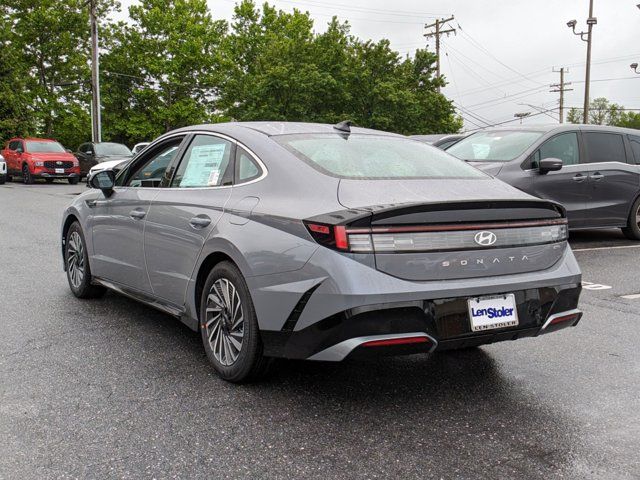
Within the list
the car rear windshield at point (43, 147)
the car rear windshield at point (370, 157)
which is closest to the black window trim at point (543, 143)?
the car rear windshield at point (370, 157)

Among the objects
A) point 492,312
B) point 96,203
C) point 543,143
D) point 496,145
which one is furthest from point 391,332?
point 496,145

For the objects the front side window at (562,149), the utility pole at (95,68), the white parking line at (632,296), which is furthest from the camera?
the utility pole at (95,68)

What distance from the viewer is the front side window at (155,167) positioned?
4.61 m

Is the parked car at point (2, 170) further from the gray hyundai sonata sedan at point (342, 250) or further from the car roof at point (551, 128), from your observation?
the gray hyundai sonata sedan at point (342, 250)

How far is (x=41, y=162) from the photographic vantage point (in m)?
24.4

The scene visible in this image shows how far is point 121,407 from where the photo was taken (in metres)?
3.28

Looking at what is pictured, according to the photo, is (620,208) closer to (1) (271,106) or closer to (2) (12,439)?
(2) (12,439)

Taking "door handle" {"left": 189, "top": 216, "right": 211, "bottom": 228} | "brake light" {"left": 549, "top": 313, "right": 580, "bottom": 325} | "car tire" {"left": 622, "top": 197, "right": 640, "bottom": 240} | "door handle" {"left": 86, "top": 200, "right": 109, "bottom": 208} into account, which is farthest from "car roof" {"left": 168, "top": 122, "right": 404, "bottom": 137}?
"car tire" {"left": 622, "top": 197, "right": 640, "bottom": 240}

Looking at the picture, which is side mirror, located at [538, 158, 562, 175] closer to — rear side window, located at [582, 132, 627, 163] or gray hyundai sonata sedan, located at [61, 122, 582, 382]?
rear side window, located at [582, 132, 627, 163]

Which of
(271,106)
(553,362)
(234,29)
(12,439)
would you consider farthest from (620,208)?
(234,29)

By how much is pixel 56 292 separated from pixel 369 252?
3.98 m

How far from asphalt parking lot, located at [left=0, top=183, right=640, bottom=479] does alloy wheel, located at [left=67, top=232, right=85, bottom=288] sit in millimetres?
652

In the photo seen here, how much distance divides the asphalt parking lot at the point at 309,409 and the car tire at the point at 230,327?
0.41ft

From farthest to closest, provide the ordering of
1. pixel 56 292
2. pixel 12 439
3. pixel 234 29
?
pixel 234 29 < pixel 56 292 < pixel 12 439
